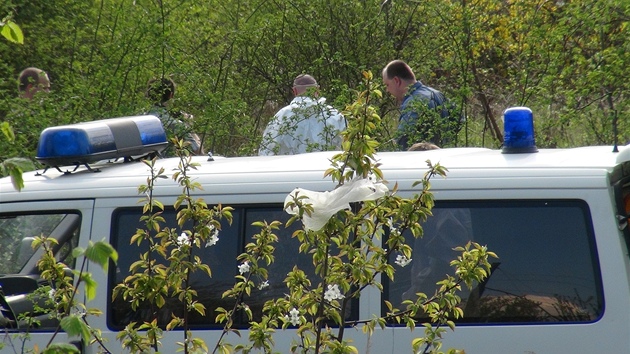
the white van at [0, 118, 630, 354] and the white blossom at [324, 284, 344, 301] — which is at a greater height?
the white van at [0, 118, 630, 354]

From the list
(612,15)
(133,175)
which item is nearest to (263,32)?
(612,15)

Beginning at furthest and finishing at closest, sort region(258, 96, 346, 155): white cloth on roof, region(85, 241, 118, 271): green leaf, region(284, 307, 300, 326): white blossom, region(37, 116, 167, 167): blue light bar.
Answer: region(258, 96, 346, 155): white cloth on roof < region(37, 116, 167, 167): blue light bar < region(284, 307, 300, 326): white blossom < region(85, 241, 118, 271): green leaf

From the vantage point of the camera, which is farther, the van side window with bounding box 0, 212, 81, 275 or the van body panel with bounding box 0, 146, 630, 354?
the van side window with bounding box 0, 212, 81, 275

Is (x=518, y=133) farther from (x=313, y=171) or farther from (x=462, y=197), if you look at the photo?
(x=313, y=171)

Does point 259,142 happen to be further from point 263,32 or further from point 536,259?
point 536,259

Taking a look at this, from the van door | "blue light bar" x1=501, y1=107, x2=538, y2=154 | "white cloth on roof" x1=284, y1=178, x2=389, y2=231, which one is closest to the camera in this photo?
"white cloth on roof" x1=284, y1=178, x2=389, y2=231

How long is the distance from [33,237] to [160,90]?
3.55m

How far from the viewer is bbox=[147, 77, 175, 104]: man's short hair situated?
7.14m

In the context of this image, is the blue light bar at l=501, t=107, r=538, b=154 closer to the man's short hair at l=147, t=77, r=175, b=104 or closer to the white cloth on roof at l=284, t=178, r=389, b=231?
the white cloth on roof at l=284, t=178, r=389, b=231

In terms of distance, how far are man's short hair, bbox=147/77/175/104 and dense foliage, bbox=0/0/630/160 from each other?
15 cm

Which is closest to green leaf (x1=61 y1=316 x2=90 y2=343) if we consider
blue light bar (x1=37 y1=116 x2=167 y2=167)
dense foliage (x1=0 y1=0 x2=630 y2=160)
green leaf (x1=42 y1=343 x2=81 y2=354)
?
green leaf (x1=42 y1=343 x2=81 y2=354)

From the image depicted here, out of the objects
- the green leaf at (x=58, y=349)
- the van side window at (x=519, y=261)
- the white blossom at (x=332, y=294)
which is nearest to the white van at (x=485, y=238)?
the van side window at (x=519, y=261)

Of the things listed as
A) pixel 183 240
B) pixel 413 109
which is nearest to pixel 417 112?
pixel 413 109

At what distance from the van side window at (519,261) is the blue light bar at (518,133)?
1.52 feet
